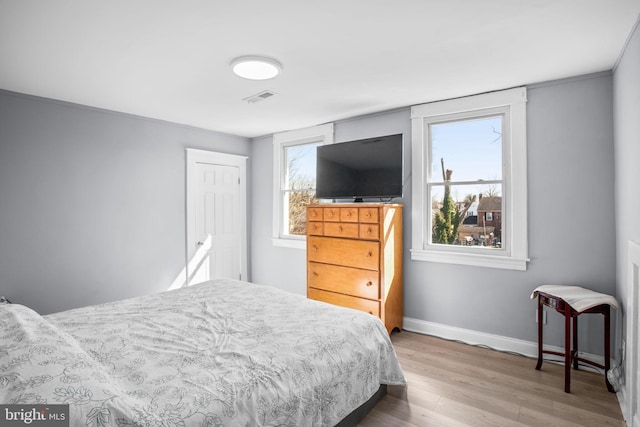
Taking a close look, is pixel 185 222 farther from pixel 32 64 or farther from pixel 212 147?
pixel 32 64

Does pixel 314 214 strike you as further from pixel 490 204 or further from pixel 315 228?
pixel 490 204

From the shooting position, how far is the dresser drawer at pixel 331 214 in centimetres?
358

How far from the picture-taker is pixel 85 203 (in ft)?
11.6

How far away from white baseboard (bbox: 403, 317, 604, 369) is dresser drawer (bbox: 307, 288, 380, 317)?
1.89ft

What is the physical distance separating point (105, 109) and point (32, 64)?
1.16 meters

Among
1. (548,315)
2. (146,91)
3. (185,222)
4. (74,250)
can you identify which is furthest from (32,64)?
(548,315)

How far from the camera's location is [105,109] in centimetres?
366

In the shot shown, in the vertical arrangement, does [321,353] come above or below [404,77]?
below

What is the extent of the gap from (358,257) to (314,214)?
73cm

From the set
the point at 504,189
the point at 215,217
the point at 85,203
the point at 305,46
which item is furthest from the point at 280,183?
the point at 504,189

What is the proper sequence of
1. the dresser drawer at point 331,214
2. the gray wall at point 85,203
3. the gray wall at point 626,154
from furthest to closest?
the dresser drawer at point 331,214 < the gray wall at point 85,203 < the gray wall at point 626,154

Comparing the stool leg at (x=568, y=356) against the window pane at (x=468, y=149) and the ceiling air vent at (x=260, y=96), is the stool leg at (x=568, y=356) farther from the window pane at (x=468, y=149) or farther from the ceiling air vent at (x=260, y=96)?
the ceiling air vent at (x=260, y=96)

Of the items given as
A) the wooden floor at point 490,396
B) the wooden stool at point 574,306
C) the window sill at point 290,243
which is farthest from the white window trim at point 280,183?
the wooden stool at point 574,306

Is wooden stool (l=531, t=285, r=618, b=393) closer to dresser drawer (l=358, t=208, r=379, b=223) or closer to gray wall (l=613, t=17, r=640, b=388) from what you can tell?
gray wall (l=613, t=17, r=640, b=388)
